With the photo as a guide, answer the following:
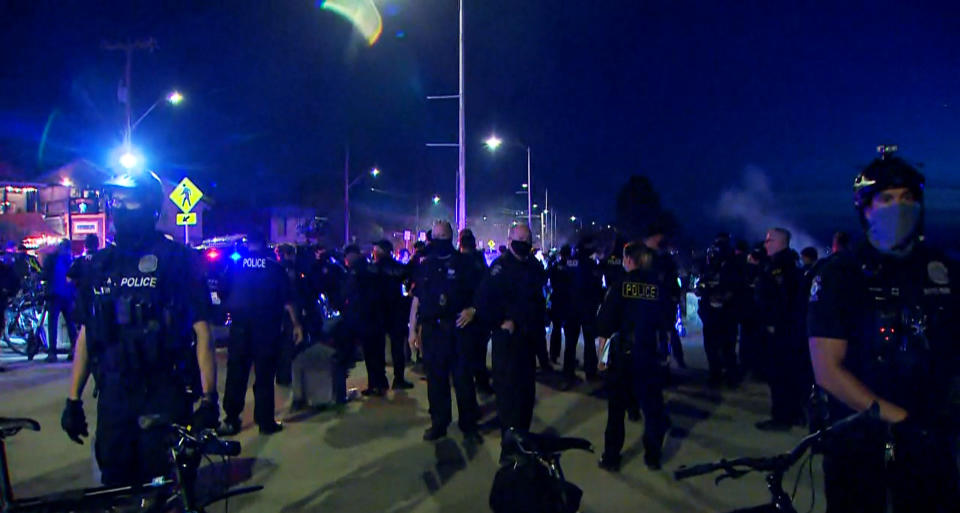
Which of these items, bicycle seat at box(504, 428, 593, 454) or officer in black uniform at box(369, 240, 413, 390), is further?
officer in black uniform at box(369, 240, 413, 390)

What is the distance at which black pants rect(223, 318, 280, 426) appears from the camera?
719 cm

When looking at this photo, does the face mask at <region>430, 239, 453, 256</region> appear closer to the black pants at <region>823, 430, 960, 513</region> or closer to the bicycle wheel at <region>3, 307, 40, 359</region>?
the black pants at <region>823, 430, 960, 513</region>

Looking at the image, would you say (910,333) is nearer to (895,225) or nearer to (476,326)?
(895,225)

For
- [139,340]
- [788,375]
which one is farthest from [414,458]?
[788,375]

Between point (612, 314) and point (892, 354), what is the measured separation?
10.7ft

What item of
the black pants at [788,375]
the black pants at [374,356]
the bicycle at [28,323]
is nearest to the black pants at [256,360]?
the black pants at [374,356]

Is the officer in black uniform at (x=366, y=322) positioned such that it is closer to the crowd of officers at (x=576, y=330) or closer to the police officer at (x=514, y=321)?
the crowd of officers at (x=576, y=330)

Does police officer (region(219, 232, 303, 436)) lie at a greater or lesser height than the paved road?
greater

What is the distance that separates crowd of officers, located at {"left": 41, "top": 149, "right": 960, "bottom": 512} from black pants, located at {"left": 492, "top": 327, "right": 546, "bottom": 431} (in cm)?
1

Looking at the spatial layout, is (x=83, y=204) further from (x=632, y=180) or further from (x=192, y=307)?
(x=632, y=180)

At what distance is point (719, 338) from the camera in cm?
944

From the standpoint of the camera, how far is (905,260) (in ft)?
9.06

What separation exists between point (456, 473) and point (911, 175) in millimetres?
4355

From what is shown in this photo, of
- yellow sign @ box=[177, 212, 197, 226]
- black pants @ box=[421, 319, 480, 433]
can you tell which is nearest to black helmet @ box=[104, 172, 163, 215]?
black pants @ box=[421, 319, 480, 433]
